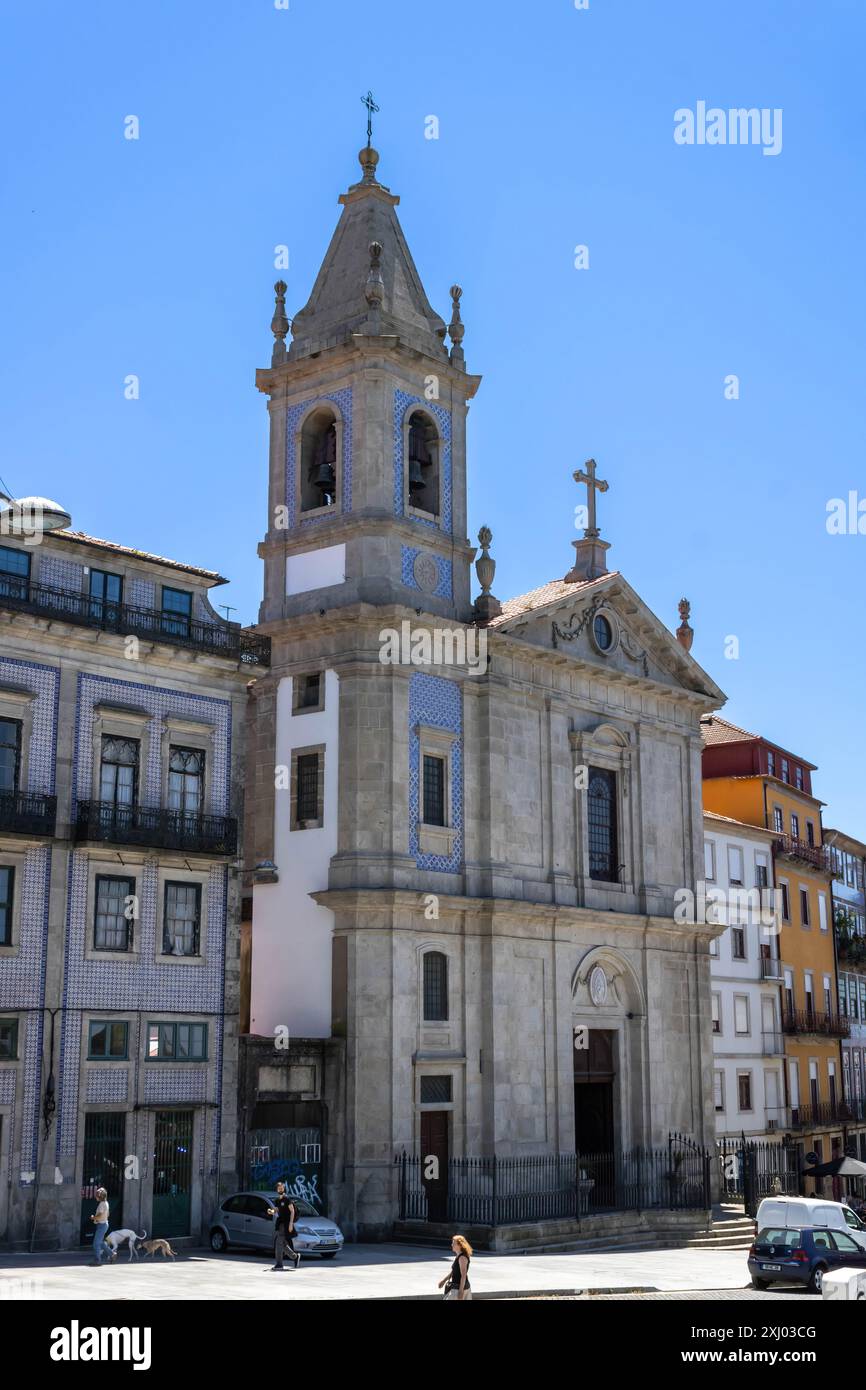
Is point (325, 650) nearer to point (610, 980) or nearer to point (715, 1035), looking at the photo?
point (610, 980)

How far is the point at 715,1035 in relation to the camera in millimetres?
53875

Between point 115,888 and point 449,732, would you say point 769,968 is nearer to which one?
point 449,732

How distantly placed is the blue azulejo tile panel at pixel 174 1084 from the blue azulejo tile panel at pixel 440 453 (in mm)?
14537

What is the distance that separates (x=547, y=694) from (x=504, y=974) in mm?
7474

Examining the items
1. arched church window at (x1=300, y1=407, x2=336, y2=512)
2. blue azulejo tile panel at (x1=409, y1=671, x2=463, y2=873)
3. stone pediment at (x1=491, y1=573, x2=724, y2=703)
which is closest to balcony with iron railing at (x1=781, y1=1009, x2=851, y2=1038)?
stone pediment at (x1=491, y1=573, x2=724, y2=703)

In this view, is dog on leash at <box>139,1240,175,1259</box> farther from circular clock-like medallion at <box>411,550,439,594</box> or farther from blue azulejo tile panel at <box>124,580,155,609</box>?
circular clock-like medallion at <box>411,550,439,594</box>

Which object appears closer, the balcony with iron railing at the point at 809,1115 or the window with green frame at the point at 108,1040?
the window with green frame at the point at 108,1040

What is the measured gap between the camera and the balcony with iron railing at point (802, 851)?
2349 inches

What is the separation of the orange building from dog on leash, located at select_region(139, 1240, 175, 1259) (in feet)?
108

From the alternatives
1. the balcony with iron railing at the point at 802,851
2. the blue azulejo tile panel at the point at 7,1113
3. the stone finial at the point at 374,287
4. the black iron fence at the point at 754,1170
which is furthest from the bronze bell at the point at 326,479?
the balcony with iron railing at the point at 802,851

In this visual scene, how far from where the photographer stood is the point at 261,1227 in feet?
98.8

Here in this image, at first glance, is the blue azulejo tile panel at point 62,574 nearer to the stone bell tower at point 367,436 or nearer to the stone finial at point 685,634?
the stone bell tower at point 367,436

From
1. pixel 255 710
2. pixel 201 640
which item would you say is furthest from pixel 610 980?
pixel 201 640

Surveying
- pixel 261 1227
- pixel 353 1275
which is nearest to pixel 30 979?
pixel 261 1227
